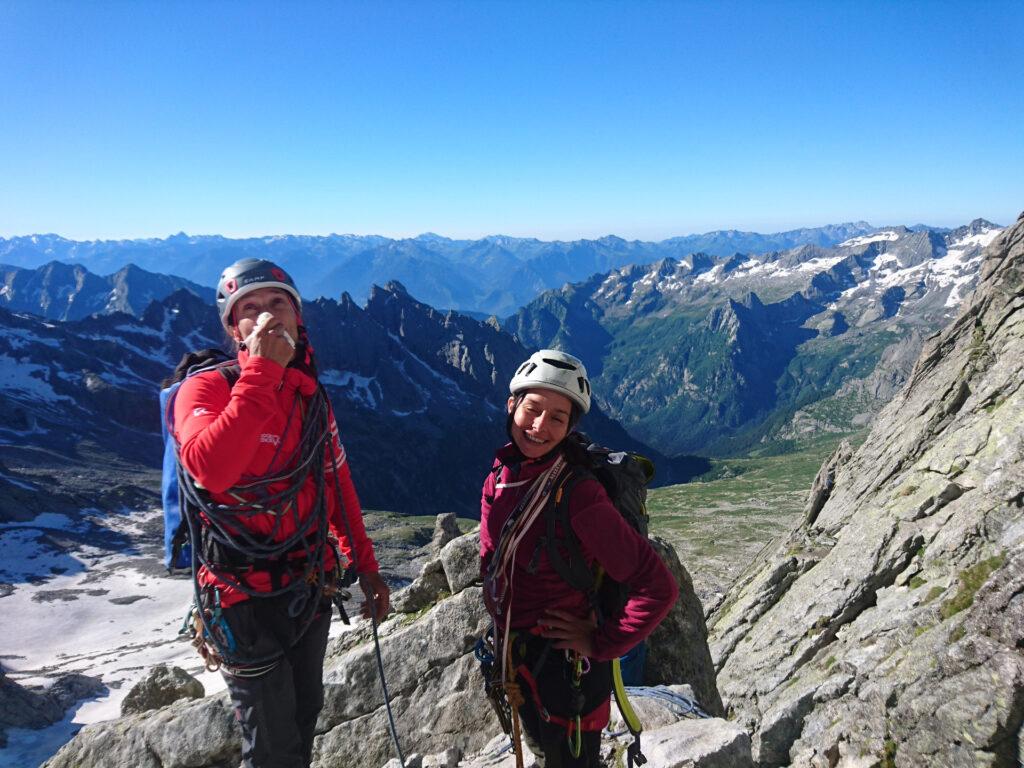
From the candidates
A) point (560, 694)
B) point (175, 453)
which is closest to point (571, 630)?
point (560, 694)

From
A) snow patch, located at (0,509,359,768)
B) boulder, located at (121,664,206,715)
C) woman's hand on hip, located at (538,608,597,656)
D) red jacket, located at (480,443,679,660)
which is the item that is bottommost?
snow patch, located at (0,509,359,768)

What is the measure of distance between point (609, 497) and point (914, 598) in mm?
18664

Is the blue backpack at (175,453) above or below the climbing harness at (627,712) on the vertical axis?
above

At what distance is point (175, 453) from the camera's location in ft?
21.4

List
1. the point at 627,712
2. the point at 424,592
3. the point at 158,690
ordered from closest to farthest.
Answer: the point at 627,712, the point at 424,592, the point at 158,690

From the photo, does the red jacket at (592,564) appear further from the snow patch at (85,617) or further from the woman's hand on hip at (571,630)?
the snow patch at (85,617)

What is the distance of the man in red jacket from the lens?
629 cm

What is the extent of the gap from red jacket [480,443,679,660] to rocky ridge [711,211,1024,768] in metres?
7.02

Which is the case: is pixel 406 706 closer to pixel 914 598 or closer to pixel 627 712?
pixel 627 712

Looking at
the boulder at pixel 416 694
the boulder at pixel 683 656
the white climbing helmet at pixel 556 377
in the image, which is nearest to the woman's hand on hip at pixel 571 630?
the white climbing helmet at pixel 556 377

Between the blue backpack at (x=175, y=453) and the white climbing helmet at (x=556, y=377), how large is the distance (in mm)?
3486

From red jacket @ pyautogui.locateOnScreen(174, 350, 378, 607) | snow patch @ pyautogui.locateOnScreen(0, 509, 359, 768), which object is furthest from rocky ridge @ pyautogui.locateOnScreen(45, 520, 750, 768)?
snow patch @ pyautogui.locateOnScreen(0, 509, 359, 768)

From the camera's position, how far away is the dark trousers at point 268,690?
22.6ft

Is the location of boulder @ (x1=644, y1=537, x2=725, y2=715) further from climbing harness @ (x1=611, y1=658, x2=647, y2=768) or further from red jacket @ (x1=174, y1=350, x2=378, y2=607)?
red jacket @ (x1=174, y1=350, x2=378, y2=607)
